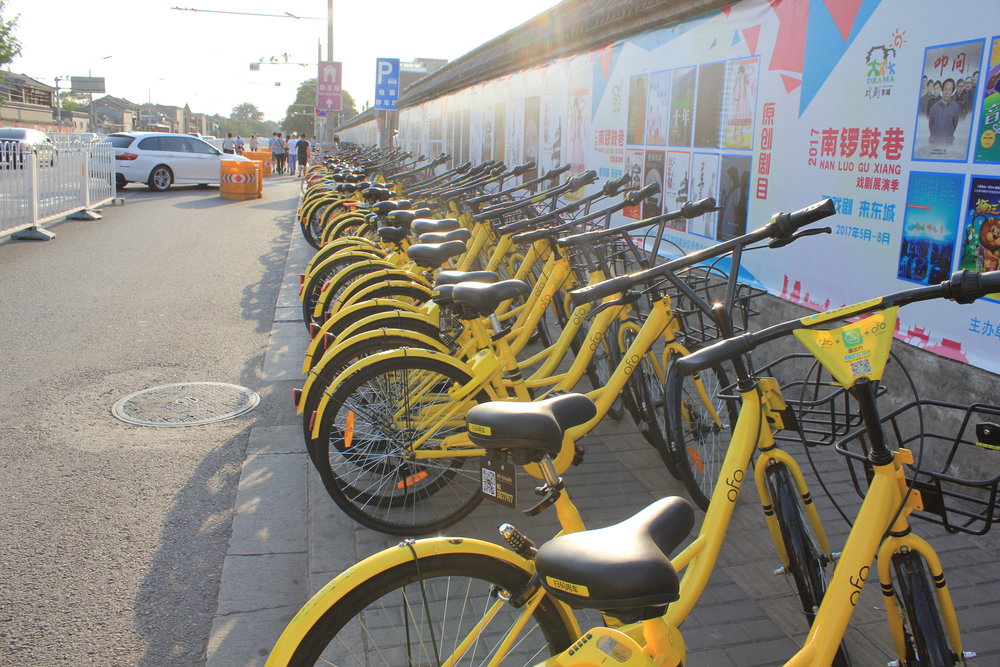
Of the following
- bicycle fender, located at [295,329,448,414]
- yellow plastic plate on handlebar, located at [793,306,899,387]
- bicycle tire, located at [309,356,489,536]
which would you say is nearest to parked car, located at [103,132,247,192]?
bicycle fender, located at [295,329,448,414]

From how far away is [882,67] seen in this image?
14.8 ft

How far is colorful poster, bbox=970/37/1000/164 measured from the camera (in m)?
3.79

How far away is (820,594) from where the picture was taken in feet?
7.43

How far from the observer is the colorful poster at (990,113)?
3.79m

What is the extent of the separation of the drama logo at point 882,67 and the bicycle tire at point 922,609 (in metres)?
3.31

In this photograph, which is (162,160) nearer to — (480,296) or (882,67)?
(882,67)

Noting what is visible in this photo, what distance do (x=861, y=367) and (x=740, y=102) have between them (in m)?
4.56

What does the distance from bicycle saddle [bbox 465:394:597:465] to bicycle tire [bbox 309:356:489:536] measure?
144 cm

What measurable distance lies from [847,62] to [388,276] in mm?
2933

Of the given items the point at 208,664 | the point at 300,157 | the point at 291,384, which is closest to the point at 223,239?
the point at 291,384

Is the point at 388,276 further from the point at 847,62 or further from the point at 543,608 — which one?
the point at 543,608

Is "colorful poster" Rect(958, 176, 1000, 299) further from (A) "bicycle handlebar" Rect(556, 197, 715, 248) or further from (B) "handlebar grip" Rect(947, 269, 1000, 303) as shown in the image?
(B) "handlebar grip" Rect(947, 269, 1000, 303)

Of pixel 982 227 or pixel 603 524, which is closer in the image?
pixel 603 524

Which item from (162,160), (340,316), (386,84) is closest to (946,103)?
(340,316)
